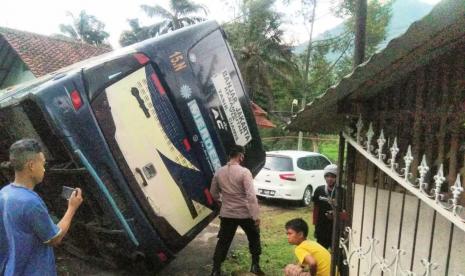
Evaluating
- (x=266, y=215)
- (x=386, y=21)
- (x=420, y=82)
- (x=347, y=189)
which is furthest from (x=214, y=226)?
(x=386, y=21)

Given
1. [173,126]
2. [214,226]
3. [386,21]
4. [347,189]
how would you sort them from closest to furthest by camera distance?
[347,189] < [173,126] < [214,226] < [386,21]

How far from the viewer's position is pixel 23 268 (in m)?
2.54

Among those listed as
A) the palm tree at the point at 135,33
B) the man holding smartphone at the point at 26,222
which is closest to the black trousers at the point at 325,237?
the man holding smartphone at the point at 26,222

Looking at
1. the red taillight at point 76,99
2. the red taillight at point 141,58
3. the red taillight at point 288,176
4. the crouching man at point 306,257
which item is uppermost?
the red taillight at point 141,58

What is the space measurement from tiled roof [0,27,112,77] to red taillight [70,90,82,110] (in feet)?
38.3

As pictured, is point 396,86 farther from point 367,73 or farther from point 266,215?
point 266,215

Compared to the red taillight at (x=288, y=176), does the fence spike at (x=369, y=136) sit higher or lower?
higher

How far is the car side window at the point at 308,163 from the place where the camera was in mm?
10570

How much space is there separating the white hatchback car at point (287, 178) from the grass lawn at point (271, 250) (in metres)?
0.53

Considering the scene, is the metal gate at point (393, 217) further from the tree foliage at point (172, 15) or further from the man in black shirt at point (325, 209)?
the tree foliage at point (172, 15)

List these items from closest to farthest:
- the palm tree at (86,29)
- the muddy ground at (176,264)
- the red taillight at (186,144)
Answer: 1. the red taillight at (186,144)
2. the muddy ground at (176,264)
3. the palm tree at (86,29)

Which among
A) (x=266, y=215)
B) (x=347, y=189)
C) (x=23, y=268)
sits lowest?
(x=266, y=215)

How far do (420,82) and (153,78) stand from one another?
2.58 meters

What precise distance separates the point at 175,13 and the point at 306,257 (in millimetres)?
26272
